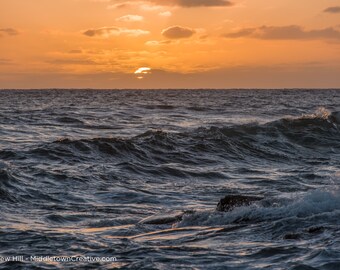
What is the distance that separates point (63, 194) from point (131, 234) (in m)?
4.14

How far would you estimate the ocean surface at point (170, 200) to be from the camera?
7.79m

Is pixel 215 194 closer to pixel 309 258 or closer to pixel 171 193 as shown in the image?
pixel 171 193

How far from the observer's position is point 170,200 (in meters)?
12.6

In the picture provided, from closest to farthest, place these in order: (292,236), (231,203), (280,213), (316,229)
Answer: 1. (292,236)
2. (316,229)
3. (280,213)
4. (231,203)

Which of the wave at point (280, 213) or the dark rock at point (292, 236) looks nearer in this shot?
the dark rock at point (292, 236)

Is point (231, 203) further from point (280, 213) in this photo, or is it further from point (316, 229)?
point (316, 229)

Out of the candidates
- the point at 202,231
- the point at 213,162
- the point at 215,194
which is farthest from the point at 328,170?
the point at 202,231

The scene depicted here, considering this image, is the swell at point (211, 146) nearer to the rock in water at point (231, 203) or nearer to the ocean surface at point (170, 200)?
the ocean surface at point (170, 200)

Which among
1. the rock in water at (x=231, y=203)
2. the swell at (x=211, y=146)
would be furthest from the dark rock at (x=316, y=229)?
the swell at (x=211, y=146)

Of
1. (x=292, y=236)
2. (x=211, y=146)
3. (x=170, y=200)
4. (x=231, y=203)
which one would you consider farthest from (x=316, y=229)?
(x=211, y=146)

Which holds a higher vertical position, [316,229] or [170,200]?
[316,229]

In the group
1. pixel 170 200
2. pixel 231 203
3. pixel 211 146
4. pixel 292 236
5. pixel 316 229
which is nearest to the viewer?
pixel 292 236

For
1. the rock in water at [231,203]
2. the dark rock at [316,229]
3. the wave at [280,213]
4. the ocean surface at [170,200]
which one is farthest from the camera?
the rock in water at [231,203]

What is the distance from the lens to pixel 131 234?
29.8 feet
